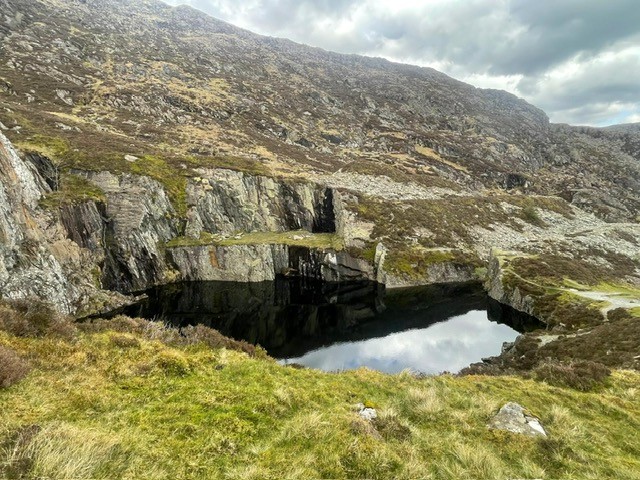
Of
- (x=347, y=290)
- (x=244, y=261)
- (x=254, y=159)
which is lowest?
(x=347, y=290)

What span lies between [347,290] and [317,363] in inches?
1124

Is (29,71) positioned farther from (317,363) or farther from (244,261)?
(317,363)

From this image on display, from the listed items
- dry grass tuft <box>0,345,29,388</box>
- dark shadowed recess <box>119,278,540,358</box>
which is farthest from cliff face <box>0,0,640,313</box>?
dry grass tuft <box>0,345,29,388</box>

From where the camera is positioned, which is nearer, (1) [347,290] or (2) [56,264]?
(2) [56,264]

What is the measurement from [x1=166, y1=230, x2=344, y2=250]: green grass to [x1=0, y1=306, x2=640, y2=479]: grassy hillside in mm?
48067

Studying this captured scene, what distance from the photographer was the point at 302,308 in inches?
2018

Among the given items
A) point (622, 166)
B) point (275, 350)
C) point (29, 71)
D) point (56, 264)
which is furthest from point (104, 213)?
point (622, 166)

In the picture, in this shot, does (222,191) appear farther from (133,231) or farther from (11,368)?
(11,368)

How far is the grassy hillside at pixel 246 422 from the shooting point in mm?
6613

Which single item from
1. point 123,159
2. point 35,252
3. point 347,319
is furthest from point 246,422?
point 123,159

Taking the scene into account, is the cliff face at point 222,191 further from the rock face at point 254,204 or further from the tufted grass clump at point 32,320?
the tufted grass clump at point 32,320

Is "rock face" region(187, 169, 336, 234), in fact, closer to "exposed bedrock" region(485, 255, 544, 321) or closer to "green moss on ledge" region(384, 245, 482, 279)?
"green moss on ledge" region(384, 245, 482, 279)

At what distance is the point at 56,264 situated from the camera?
39156 millimetres

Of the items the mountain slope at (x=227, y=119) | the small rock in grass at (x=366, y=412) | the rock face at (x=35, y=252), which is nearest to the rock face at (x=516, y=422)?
the small rock in grass at (x=366, y=412)
